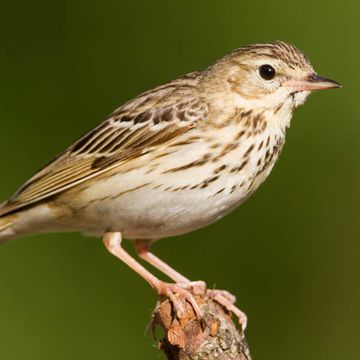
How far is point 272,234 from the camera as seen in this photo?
8.90 meters

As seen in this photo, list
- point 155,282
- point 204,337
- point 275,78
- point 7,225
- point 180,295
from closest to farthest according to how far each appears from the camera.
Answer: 1. point 204,337
2. point 180,295
3. point 155,282
4. point 275,78
5. point 7,225

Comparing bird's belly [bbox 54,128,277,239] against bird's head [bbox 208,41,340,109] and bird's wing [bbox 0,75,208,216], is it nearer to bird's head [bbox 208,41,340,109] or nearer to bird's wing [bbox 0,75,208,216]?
bird's wing [bbox 0,75,208,216]

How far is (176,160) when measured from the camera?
7.73 m

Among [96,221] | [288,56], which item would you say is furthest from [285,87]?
[96,221]

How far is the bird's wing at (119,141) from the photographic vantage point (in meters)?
7.93

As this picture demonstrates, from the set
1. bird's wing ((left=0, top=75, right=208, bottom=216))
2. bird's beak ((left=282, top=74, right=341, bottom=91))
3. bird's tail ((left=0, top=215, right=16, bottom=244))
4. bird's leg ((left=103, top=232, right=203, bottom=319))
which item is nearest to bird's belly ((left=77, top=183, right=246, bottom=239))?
bird's leg ((left=103, top=232, right=203, bottom=319))

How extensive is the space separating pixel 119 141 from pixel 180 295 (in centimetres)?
116

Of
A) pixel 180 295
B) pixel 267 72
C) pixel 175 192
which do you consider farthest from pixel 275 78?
pixel 180 295

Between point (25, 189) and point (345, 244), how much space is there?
2170mm

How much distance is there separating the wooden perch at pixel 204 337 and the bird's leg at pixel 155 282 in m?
0.03

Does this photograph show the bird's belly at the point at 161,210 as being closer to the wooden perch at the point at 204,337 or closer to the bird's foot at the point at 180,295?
the bird's foot at the point at 180,295

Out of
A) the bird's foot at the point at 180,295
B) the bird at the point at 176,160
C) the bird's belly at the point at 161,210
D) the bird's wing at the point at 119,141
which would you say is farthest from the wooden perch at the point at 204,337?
the bird's wing at the point at 119,141

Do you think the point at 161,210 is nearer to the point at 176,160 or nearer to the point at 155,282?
the point at 176,160

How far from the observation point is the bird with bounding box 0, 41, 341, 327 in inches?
304
